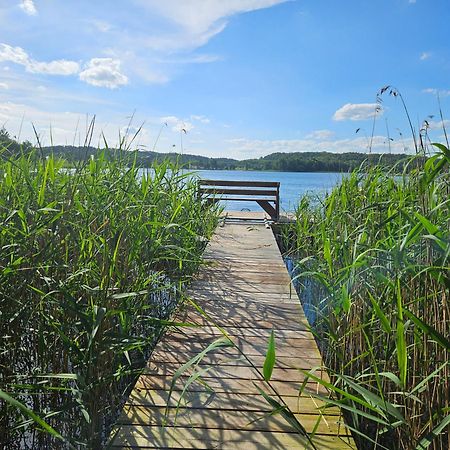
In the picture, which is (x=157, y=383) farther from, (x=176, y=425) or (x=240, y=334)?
(x=240, y=334)

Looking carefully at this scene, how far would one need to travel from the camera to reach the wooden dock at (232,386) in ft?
4.88

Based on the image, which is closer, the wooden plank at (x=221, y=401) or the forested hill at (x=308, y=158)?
the wooden plank at (x=221, y=401)

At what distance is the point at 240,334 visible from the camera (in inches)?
94.8

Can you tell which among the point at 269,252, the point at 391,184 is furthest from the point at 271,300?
the point at 269,252

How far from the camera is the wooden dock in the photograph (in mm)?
1487

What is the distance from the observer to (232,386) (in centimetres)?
183

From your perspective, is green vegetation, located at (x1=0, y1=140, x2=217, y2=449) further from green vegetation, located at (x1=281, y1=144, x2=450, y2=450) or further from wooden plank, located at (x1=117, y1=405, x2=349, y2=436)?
green vegetation, located at (x1=281, y1=144, x2=450, y2=450)

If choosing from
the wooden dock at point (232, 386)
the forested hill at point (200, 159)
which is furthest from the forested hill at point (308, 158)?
the wooden dock at point (232, 386)

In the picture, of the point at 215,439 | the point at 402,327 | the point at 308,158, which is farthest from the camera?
the point at 308,158

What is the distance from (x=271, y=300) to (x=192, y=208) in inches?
68.8

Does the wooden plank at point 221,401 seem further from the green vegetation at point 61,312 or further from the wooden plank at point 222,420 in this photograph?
the green vegetation at point 61,312

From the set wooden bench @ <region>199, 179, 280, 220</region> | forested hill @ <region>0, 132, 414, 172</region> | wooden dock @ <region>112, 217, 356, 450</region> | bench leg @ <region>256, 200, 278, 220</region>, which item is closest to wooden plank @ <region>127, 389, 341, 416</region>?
wooden dock @ <region>112, 217, 356, 450</region>

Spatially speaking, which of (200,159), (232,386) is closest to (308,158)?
(200,159)

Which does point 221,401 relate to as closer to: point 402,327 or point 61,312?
point 61,312
